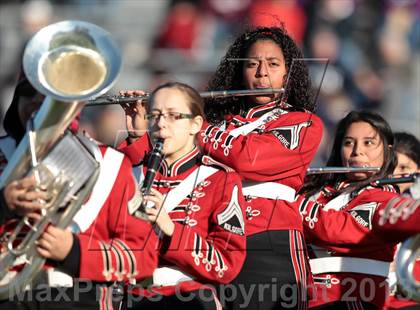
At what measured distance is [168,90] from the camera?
4.76 m

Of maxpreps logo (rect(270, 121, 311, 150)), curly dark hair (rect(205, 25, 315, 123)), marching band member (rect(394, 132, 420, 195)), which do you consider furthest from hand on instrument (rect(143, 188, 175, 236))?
marching band member (rect(394, 132, 420, 195))

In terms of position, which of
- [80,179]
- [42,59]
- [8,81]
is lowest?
[80,179]

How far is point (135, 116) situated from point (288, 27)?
225 inches

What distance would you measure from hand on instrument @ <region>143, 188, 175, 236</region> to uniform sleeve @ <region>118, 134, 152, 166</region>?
74 centimetres

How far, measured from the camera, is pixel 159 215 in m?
4.44

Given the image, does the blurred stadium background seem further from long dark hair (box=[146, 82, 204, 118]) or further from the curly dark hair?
long dark hair (box=[146, 82, 204, 118])

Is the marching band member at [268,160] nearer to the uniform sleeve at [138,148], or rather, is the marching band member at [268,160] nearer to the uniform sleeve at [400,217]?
the uniform sleeve at [138,148]

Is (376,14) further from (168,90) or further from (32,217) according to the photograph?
(32,217)

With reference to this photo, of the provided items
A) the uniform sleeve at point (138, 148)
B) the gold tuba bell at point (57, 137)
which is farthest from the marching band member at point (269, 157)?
the gold tuba bell at point (57, 137)

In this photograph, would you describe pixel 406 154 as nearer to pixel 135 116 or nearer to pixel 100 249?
pixel 135 116

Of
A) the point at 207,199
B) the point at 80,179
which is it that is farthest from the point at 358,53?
the point at 80,179

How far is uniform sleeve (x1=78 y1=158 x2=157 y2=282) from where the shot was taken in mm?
4188

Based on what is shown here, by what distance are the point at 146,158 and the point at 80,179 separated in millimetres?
936

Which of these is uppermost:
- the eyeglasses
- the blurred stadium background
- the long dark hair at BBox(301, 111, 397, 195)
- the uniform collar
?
the blurred stadium background
